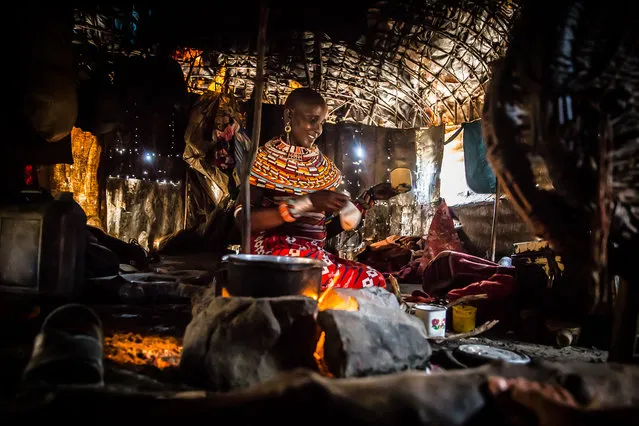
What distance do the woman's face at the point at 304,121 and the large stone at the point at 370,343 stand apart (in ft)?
7.74

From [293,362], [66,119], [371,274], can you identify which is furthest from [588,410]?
[66,119]

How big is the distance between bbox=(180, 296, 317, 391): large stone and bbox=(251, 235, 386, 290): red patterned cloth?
52.3 inches

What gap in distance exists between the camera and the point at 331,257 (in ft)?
13.4

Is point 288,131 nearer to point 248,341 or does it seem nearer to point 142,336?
point 142,336

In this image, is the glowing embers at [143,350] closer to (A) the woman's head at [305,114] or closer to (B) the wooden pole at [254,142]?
(B) the wooden pole at [254,142]

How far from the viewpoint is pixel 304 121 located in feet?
13.5

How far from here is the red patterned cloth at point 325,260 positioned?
12.3ft

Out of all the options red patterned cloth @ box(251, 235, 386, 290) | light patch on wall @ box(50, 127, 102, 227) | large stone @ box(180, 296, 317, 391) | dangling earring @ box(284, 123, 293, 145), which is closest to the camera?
large stone @ box(180, 296, 317, 391)

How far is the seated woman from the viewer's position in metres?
3.65

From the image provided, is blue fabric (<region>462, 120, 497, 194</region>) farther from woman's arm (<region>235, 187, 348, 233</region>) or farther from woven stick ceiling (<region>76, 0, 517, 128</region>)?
woman's arm (<region>235, 187, 348, 233</region>)

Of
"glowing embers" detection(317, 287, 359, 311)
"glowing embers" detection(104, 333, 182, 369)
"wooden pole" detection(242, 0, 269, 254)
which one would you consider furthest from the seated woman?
"glowing embers" detection(104, 333, 182, 369)

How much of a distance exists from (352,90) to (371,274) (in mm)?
5857

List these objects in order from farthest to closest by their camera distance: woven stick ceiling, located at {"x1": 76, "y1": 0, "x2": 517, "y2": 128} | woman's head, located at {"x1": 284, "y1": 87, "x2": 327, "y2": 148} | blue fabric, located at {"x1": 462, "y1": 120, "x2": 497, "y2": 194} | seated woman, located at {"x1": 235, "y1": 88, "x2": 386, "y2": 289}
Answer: blue fabric, located at {"x1": 462, "y1": 120, "x2": 497, "y2": 194} → woven stick ceiling, located at {"x1": 76, "y1": 0, "x2": 517, "y2": 128} → woman's head, located at {"x1": 284, "y1": 87, "x2": 327, "y2": 148} → seated woman, located at {"x1": 235, "y1": 88, "x2": 386, "y2": 289}

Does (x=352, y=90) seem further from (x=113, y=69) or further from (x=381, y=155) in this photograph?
(x=113, y=69)
